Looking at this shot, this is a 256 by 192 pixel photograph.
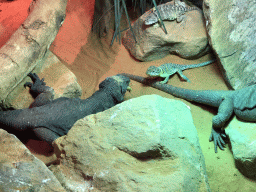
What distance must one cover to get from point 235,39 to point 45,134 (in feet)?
11.9

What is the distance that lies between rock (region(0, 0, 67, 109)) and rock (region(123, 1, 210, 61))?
1919 mm

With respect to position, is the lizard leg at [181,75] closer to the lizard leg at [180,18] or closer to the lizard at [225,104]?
the lizard at [225,104]

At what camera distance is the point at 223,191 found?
2.46 m

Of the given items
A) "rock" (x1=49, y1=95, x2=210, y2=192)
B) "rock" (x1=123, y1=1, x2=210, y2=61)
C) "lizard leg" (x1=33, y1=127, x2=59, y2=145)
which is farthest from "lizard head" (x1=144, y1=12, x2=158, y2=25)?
"lizard leg" (x1=33, y1=127, x2=59, y2=145)

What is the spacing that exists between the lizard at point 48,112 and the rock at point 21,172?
124 centimetres

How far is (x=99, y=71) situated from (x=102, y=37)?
1134 millimetres

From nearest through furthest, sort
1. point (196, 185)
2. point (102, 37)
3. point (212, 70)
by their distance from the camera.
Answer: point (196, 185) < point (212, 70) < point (102, 37)

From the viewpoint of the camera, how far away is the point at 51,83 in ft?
12.7

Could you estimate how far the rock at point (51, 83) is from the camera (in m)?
3.56

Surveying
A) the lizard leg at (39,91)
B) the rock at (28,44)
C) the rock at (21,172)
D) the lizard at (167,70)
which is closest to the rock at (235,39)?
the lizard at (167,70)

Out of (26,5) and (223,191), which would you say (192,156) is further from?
(26,5)

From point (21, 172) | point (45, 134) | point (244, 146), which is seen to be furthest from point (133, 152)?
point (45, 134)

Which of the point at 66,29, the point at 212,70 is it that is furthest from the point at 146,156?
the point at 66,29

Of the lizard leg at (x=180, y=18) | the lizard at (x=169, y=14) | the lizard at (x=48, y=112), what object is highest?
the lizard at (x=169, y=14)
